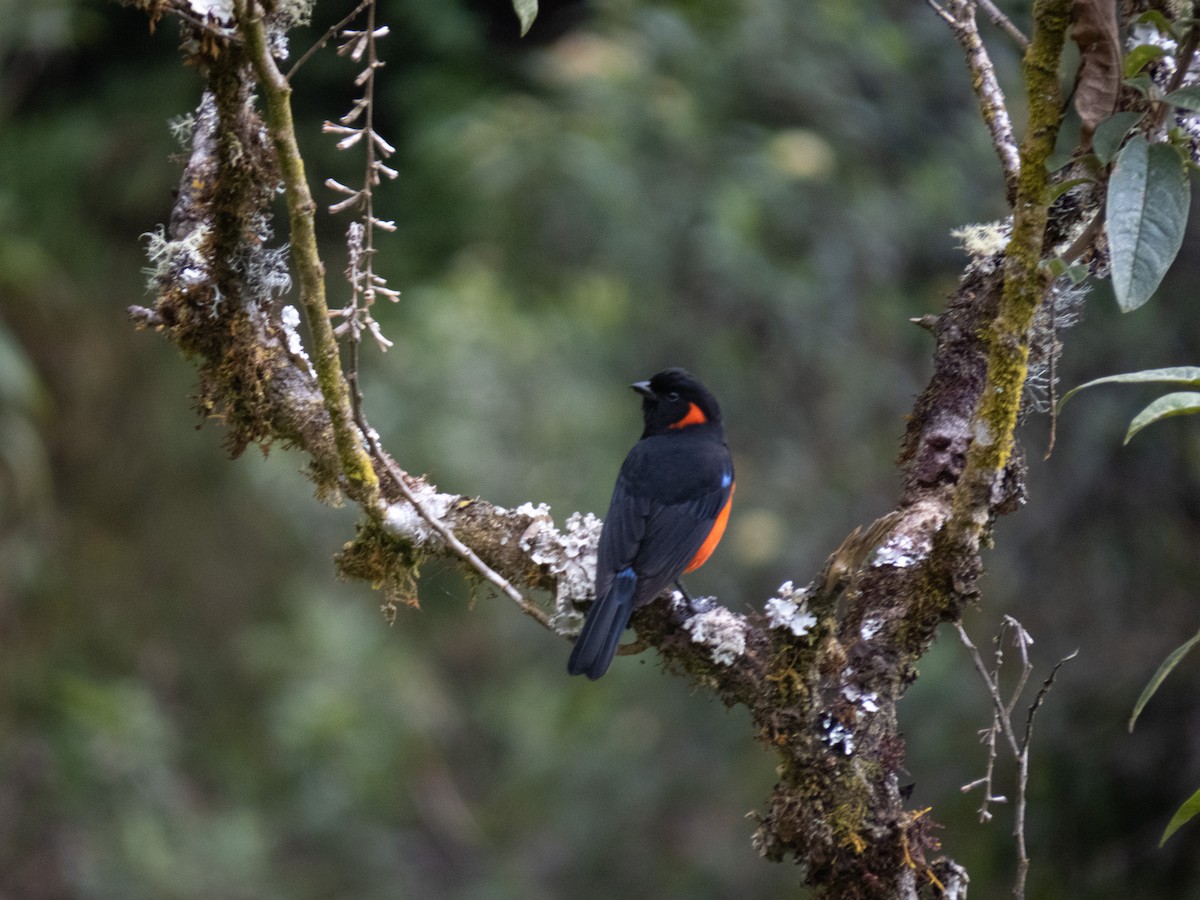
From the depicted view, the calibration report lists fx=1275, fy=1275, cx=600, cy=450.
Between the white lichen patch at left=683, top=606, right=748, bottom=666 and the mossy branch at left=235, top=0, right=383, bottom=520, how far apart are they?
2.25 ft

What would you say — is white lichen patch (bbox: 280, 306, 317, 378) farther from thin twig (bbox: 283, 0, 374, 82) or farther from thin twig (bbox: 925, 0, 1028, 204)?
thin twig (bbox: 925, 0, 1028, 204)

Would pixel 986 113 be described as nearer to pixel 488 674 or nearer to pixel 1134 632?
pixel 1134 632

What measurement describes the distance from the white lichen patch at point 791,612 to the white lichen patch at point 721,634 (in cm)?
11

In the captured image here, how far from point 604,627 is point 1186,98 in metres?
1.52

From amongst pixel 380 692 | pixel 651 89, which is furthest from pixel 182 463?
pixel 651 89

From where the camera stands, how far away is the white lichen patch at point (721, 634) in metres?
2.34

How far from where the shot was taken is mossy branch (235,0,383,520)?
6.50 ft

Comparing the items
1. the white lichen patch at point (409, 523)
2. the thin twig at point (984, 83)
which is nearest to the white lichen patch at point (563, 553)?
the white lichen patch at point (409, 523)

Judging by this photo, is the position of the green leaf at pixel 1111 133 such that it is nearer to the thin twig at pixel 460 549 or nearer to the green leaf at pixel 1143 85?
the green leaf at pixel 1143 85

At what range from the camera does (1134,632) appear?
4531mm

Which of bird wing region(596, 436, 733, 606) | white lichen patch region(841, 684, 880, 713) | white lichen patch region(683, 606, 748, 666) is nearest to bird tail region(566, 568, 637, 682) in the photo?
bird wing region(596, 436, 733, 606)

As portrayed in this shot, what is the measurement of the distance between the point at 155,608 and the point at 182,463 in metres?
0.93

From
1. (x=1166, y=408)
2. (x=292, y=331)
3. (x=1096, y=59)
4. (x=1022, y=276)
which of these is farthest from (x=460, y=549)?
(x=1096, y=59)

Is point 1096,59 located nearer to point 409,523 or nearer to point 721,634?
point 721,634
